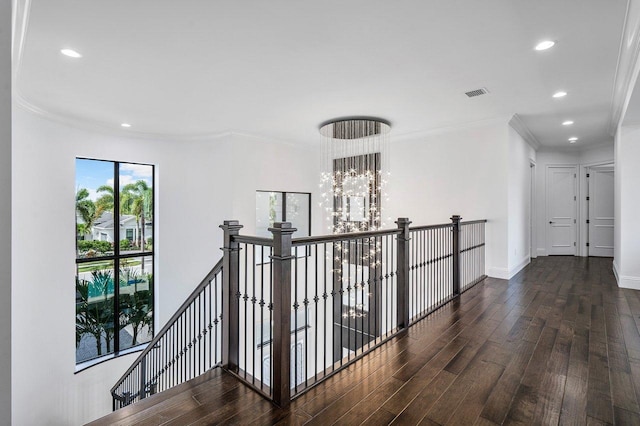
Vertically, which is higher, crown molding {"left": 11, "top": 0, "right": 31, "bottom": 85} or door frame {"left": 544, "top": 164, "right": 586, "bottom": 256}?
crown molding {"left": 11, "top": 0, "right": 31, "bottom": 85}

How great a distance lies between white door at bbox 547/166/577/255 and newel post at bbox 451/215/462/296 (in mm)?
5061

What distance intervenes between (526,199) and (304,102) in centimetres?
498

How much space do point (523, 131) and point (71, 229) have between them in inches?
318

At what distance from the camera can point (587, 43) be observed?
2.88 meters

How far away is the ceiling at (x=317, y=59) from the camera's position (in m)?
2.45

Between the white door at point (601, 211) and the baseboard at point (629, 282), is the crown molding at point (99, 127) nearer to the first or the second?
the baseboard at point (629, 282)

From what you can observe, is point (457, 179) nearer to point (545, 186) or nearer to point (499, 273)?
point (499, 273)

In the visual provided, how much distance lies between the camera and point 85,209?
5688mm

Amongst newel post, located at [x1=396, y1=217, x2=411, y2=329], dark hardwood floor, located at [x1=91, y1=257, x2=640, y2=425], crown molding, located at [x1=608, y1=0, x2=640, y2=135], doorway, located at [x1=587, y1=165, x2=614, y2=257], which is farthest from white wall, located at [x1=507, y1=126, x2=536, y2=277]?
newel post, located at [x1=396, y1=217, x2=411, y2=329]

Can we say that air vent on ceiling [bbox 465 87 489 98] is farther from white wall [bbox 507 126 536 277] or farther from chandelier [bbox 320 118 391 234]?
chandelier [bbox 320 118 391 234]

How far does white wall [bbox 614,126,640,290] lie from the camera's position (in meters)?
4.57

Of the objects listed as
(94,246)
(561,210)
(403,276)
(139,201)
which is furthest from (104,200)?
(561,210)

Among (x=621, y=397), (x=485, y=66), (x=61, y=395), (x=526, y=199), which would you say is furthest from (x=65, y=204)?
(x=526, y=199)

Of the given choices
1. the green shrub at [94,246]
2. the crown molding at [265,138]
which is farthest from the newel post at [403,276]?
the green shrub at [94,246]
